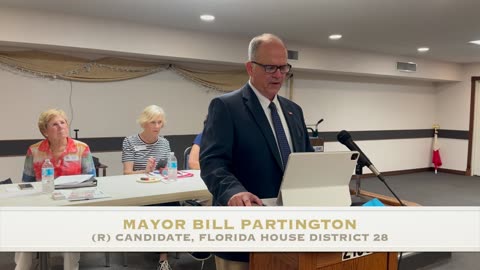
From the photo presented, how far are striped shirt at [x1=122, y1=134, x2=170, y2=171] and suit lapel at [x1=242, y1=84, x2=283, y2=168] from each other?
6.45 feet

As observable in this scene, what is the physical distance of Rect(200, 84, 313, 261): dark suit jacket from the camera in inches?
51.1

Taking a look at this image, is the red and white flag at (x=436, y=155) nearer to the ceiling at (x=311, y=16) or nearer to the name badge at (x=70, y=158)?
the ceiling at (x=311, y=16)

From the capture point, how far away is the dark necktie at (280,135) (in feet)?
4.50

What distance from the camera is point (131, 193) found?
8.03 ft

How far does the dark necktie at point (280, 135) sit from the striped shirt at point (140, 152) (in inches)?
77.3

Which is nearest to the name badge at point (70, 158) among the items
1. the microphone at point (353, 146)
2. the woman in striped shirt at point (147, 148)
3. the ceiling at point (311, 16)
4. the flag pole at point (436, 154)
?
the woman in striped shirt at point (147, 148)

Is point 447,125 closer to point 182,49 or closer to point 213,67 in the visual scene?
point 213,67

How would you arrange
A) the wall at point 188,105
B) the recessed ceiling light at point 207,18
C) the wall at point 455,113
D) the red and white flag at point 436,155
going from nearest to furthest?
the recessed ceiling light at point 207,18 < the wall at point 188,105 < the wall at point 455,113 < the red and white flag at point 436,155

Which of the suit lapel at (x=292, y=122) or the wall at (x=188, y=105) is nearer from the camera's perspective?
the suit lapel at (x=292, y=122)

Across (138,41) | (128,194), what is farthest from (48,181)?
(138,41)

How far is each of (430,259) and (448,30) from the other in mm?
2855

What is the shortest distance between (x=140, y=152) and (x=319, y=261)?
2.53 metres

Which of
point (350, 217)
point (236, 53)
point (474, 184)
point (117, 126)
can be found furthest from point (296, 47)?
point (350, 217)

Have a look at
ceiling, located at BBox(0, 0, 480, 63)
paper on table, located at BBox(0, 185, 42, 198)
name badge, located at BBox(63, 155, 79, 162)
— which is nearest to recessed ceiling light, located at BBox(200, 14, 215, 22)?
ceiling, located at BBox(0, 0, 480, 63)
